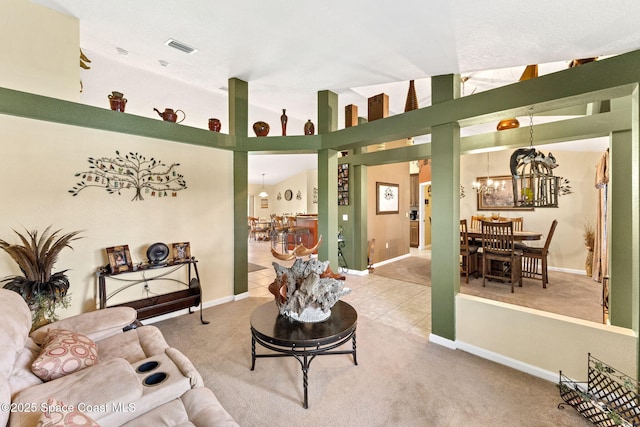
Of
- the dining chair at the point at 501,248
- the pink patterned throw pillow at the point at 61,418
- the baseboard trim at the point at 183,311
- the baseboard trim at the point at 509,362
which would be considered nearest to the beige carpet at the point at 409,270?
the dining chair at the point at 501,248

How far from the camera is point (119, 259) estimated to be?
9.55 ft

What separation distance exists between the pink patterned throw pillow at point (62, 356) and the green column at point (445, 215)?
2861 mm

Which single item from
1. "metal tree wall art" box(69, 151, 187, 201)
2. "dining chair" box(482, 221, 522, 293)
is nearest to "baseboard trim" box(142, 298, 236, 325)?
"metal tree wall art" box(69, 151, 187, 201)

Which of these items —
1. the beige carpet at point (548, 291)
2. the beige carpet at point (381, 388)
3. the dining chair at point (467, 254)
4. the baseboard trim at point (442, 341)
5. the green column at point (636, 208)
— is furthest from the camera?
the dining chair at point (467, 254)

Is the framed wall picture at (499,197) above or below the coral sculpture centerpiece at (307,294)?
above

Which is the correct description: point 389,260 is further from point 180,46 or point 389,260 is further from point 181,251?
point 180,46

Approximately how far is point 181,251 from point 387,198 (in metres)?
4.59

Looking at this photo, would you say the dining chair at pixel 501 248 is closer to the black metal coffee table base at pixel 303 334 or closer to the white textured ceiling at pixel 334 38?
the white textured ceiling at pixel 334 38

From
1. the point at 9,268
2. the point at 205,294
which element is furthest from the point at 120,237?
the point at 205,294

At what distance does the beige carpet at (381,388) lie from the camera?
5.83 ft

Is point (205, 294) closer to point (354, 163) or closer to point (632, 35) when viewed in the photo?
point (354, 163)

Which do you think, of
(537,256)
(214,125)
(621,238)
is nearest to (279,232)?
(214,125)

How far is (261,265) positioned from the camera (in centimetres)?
633

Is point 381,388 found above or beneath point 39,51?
beneath
